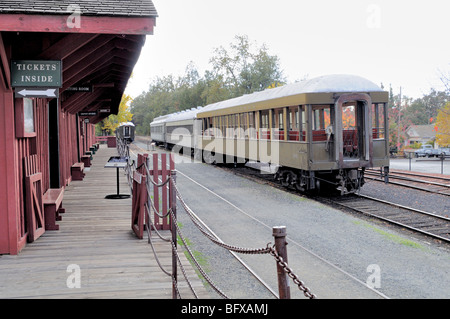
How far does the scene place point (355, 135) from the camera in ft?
49.0

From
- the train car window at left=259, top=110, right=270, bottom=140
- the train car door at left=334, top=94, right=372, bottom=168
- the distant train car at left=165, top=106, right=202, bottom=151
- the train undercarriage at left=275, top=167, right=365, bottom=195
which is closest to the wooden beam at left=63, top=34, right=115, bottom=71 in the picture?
the train car door at left=334, top=94, right=372, bottom=168

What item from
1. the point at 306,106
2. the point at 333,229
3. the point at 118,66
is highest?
the point at 118,66

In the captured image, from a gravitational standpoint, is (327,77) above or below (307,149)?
above

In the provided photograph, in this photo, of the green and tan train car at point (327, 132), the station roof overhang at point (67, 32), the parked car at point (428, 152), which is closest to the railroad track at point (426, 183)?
the green and tan train car at point (327, 132)

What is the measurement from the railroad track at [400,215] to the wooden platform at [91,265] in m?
5.92

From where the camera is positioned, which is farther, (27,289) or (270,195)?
(270,195)

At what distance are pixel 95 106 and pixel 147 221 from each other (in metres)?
15.6

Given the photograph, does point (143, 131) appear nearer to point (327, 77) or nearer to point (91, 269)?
point (327, 77)

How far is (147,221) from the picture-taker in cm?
764

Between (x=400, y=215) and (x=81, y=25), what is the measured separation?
921cm

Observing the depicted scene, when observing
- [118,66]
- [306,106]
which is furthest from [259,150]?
[118,66]

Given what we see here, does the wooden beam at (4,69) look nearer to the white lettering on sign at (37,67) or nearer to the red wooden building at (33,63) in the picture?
the red wooden building at (33,63)

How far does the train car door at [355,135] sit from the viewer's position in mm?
14023
